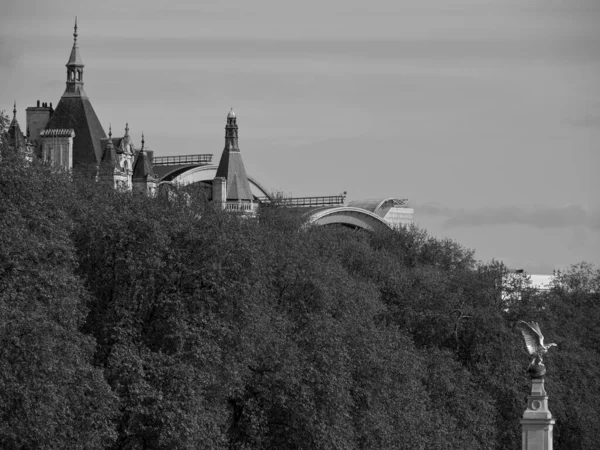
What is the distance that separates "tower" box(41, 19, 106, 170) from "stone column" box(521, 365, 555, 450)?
258ft

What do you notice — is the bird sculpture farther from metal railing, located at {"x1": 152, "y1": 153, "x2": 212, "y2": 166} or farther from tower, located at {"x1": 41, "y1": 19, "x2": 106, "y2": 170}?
metal railing, located at {"x1": 152, "y1": 153, "x2": 212, "y2": 166}

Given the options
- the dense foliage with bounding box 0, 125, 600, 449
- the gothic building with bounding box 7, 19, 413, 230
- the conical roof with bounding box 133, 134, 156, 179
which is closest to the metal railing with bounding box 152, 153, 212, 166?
the gothic building with bounding box 7, 19, 413, 230

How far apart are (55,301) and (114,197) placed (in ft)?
49.8

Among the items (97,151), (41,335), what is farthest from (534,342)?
(97,151)

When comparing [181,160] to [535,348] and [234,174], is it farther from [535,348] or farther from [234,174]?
[535,348]

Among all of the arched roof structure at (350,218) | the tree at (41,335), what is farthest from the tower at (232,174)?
the tree at (41,335)

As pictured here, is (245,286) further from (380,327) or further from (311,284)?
(380,327)

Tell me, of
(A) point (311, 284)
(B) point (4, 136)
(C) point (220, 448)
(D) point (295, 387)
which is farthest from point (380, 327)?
(B) point (4, 136)

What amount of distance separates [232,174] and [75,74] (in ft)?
89.8

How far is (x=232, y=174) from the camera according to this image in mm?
180375

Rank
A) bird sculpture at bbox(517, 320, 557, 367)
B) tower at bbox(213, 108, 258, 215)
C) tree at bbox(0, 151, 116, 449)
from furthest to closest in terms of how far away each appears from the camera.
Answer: tower at bbox(213, 108, 258, 215)
bird sculpture at bbox(517, 320, 557, 367)
tree at bbox(0, 151, 116, 449)

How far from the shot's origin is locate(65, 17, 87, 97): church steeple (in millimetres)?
156625

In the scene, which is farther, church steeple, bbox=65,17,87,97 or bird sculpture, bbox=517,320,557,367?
church steeple, bbox=65,17,87,97

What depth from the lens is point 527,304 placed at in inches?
4587
